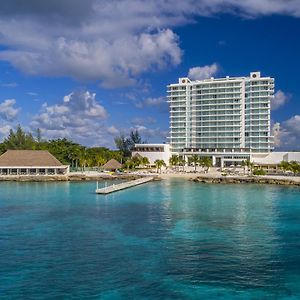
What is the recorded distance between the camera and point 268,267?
2508 centimetres

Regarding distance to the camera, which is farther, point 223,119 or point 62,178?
point 223,119

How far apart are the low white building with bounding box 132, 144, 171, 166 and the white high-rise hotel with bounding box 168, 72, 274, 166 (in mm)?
4845

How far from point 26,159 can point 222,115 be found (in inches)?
2764

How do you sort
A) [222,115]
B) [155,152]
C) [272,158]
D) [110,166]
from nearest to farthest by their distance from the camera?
[110,166] < [272,158] < [222,115] < [155,152]

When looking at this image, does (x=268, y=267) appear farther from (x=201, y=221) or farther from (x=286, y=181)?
(x=286, y=181)

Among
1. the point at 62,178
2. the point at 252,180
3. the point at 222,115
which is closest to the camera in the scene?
the point at 252,180

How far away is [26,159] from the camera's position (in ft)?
303

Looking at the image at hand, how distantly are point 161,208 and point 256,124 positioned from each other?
9183 centimetres

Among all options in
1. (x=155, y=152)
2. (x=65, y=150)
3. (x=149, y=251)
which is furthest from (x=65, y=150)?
(x=149, y=251)

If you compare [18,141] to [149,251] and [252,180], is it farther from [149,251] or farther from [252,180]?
[149,251]

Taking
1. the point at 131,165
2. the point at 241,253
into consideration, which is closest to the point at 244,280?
the point at 241,253

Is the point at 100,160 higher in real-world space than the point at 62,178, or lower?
higher

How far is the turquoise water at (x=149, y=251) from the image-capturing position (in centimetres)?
2153

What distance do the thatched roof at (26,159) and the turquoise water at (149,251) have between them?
41.3m
